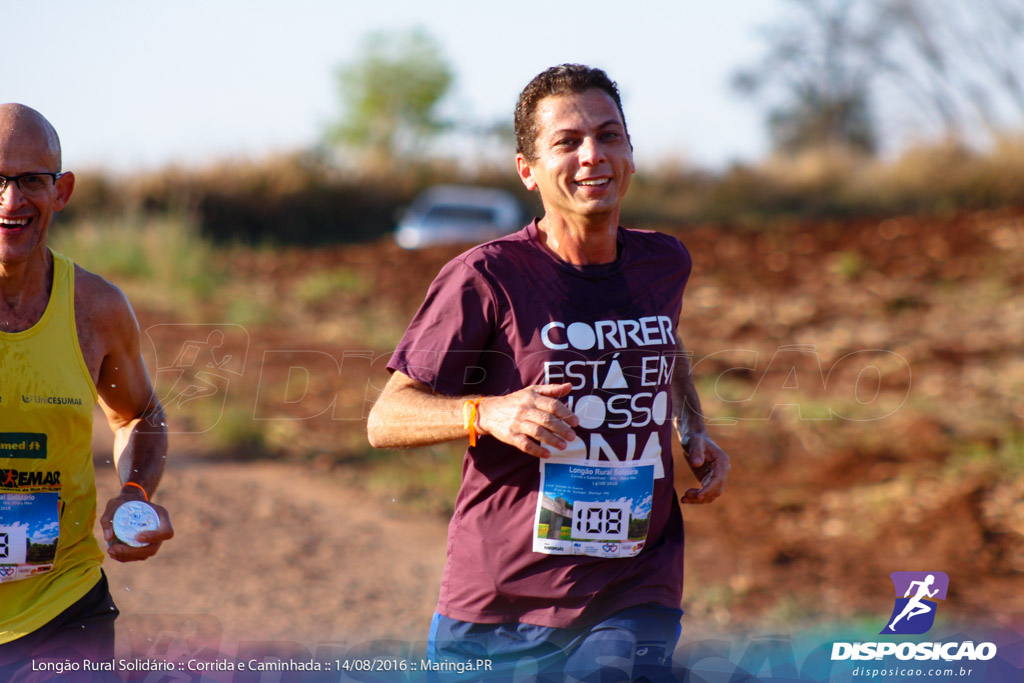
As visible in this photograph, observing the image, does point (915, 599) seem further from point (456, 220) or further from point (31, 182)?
point (456, 220)

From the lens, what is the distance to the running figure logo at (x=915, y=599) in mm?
4512

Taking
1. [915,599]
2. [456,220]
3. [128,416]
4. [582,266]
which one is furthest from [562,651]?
[456,220]

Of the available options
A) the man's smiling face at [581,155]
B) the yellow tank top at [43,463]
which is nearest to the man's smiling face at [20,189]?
the yellow tank top at [43,463]

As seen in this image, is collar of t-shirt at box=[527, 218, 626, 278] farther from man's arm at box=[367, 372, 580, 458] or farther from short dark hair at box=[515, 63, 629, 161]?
man's arm at box=[367, 372, 580, 458]

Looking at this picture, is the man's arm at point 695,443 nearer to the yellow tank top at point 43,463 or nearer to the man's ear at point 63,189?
the yellow tank top at point 43,463

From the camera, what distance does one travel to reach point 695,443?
A: 10.8ft

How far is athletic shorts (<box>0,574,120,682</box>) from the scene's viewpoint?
8.61 feet

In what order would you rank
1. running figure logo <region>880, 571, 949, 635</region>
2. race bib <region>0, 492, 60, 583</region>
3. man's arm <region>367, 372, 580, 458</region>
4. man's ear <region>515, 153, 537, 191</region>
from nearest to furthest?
man's arm <region>367, 372, 580, 458</region> → race bib <region>0, 492, 60, 583</region> → man's ear <region>515, 153, 537, 191</region> → running figure logo <region>880, 571, 949, 635</region>

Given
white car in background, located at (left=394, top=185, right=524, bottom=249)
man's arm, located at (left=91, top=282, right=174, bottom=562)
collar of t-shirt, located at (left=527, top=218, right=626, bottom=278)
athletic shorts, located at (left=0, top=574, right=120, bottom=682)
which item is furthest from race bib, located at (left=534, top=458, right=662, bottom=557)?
white car in background, located at (left=394, top=185, right=524, bottom=249)

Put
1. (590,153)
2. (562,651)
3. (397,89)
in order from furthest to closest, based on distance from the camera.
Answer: (397,89) < (590,153) < (562,651)

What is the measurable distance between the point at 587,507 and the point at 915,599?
284 centimetres

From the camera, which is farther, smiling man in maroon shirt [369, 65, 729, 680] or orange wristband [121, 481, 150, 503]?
orange wristband [121, 481, 150, 503]

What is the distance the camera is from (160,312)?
41.1 feet

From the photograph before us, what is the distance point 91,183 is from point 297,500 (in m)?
19.0
